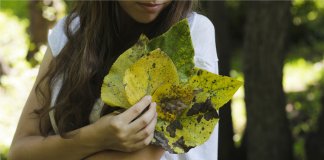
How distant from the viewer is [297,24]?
852 cm

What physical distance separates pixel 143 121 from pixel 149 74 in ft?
0.41

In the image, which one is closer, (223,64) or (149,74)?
(149,74)

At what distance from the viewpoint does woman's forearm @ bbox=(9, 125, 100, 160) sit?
165cm

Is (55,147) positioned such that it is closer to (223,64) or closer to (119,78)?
(119,78)

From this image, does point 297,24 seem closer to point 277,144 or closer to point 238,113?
point 238,113

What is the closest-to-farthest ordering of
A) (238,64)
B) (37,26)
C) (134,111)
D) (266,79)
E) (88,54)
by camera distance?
(134,111), (88,54), (266,79), (37,26), (238,64)

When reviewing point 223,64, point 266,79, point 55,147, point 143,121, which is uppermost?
point 143,121

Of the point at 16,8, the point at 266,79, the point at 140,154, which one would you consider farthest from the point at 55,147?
the point at 16,8

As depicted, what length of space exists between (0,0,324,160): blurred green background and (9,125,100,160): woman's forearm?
267 cm

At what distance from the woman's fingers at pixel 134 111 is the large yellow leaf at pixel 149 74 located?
3 cm

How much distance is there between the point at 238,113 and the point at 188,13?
504 centimetres

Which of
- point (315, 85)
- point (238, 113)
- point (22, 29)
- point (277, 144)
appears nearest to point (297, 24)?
point (315, 85)

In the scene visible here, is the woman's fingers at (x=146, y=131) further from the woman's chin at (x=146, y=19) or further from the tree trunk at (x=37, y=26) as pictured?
the tree trunk at (x=37, y=26)

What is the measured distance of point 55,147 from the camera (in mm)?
1740
